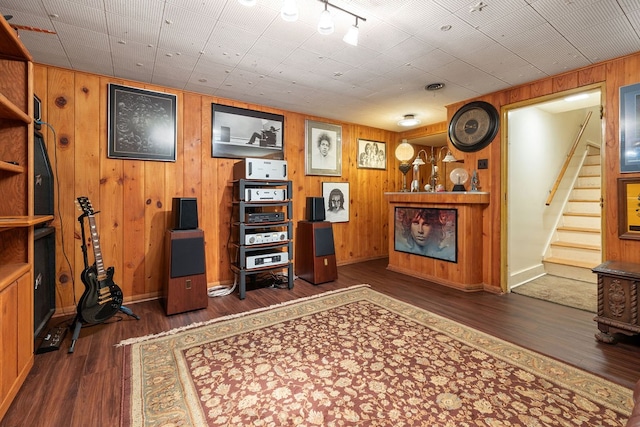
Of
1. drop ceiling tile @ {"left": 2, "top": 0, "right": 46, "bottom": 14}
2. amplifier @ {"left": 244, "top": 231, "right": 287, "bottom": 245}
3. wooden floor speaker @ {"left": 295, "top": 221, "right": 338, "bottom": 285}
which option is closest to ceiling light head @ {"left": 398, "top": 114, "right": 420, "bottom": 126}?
wooden floor speaker @ {"left": 295, "top": 221, "right": 338, "bottom": 285}

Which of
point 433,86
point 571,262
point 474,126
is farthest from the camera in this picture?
point 571,262

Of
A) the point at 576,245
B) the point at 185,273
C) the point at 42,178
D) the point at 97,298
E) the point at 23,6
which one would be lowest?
the point at 97,298

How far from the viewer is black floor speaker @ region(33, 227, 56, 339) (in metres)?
2.21

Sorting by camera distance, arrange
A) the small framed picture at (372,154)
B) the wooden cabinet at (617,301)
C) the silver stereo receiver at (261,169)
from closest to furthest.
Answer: the wooden cabinet at (617,301)
the silver stereo receiver at (261,169)
the small framed picture at (372,154)

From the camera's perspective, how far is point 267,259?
11.3ft

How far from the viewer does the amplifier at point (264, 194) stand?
337 cm

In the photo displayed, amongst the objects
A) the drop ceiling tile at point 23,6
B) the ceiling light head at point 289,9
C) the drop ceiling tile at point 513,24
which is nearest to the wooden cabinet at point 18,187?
the drop ceiling tile at point 23,6

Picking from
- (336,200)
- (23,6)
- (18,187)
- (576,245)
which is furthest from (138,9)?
(576,245)

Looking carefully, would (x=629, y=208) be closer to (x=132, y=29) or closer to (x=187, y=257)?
(x=187, y=257)

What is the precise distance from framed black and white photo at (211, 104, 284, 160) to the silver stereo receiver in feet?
0.93

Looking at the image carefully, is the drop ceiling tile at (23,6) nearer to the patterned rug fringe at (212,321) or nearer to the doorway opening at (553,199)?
the patterned rug fringe at (212,321)

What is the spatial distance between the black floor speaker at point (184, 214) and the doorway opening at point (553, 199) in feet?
11.5

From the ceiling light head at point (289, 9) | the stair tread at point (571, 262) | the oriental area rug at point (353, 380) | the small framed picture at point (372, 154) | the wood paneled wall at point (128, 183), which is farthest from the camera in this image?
the small framed picture at point (372, 154)

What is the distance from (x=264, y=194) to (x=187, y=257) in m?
1.09
